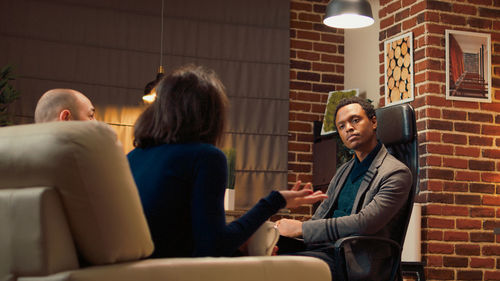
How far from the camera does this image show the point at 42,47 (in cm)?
560

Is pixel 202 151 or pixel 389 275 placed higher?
pixel 202 151

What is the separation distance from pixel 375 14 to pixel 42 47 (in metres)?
2.72

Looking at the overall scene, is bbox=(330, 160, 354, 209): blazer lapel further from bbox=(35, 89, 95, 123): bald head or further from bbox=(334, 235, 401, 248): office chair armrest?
bbox=(35, 89, 95, 123): bald head

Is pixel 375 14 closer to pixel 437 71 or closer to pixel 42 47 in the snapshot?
pixel 437 71

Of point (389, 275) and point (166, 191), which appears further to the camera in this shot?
point (389, 275)

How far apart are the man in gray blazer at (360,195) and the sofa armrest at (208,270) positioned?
1.22m

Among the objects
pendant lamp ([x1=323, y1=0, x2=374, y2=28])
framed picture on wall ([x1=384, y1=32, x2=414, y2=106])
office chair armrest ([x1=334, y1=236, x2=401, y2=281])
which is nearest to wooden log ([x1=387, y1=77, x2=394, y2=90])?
framed picture on wall ([x1=384, y1=32, x2=414, y2=106])

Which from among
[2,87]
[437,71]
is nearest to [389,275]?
[437,71]

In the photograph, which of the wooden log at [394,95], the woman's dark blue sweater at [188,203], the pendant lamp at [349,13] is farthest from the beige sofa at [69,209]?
the wooden log at [394,95]

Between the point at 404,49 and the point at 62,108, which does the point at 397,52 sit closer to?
the point at 404,49

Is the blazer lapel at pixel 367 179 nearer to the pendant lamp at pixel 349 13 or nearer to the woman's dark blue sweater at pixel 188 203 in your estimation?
the woman's dark blue sweater at pixel 188 203

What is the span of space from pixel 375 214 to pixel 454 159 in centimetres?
226

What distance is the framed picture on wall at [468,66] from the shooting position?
5148 millimetres

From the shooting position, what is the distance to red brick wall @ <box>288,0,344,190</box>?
6262mm
